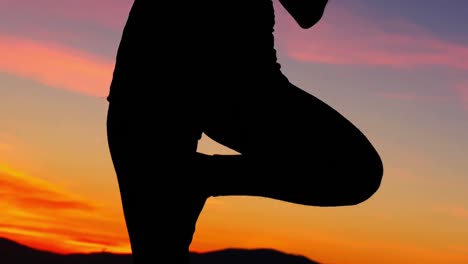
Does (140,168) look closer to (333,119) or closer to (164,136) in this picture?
(164,136)

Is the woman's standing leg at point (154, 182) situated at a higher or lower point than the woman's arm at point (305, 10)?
lower

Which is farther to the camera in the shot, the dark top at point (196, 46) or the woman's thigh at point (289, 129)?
the dark top at point (196, 46)

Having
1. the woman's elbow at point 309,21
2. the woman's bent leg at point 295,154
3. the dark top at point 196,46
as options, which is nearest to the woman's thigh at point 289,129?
the woman's bent leg at point 295,154

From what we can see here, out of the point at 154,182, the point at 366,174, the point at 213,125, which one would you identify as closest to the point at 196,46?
the point at 213,125

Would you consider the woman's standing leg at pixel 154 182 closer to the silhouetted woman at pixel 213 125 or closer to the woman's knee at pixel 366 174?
the silhouetted woman at pixel 213 125

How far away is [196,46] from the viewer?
395cm

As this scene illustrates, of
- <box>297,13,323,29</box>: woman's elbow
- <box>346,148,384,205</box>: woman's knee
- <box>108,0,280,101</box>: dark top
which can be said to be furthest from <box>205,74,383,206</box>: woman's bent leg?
<box>297,13,323,29</box>: woman's elbow

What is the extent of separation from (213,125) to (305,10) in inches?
23.7

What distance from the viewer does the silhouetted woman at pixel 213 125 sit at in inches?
151

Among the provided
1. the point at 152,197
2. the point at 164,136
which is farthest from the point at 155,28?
the point at 152,197

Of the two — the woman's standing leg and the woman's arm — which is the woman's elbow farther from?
the woman's standing leg

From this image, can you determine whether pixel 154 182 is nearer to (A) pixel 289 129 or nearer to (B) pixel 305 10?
(A) pixel 289 129

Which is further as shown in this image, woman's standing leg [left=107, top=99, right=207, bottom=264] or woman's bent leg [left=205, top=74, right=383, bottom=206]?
woman's standing leg [left=107, top=99, right=207, bottom=264]

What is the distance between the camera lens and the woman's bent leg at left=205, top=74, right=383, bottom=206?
379cm
